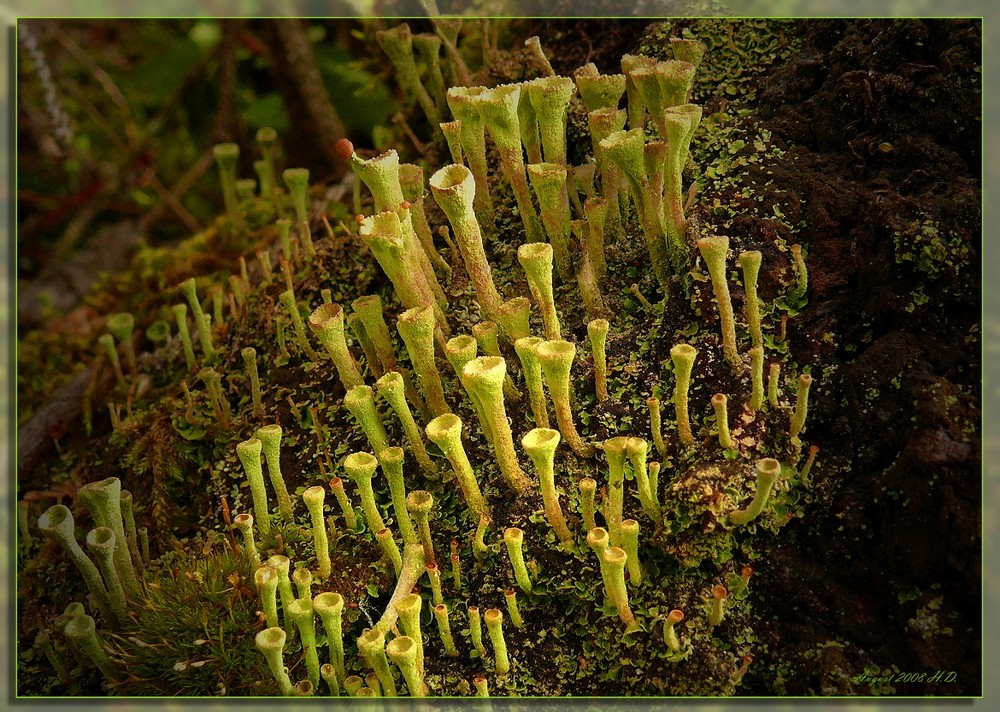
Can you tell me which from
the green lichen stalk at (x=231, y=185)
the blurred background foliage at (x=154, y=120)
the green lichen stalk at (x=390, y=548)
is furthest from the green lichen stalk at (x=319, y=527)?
the blurred background foliage at (x=154, y=120)

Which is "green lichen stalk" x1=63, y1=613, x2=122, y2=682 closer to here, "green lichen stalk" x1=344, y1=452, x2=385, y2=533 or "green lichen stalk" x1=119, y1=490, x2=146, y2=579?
"green lichen stalk" x1=119, y1=490, x2=146, y2=579

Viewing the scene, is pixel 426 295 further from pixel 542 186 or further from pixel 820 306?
pixel 820 306

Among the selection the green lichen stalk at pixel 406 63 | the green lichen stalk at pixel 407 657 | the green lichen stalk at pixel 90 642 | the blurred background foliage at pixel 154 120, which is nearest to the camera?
the green lichen stalk at pixel 407 657

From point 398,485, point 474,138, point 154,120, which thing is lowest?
point 398,485

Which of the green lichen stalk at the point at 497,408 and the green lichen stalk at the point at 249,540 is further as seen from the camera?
the green lichen stalk at the point at 249,540

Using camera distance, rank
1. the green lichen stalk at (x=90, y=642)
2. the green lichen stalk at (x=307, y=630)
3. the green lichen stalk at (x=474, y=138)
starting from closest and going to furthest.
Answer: the green lichen stalk at (x=307, y=630), the green lichen stalk at (x=90, y=642), the green lichen stalk at (x=474, y=138)

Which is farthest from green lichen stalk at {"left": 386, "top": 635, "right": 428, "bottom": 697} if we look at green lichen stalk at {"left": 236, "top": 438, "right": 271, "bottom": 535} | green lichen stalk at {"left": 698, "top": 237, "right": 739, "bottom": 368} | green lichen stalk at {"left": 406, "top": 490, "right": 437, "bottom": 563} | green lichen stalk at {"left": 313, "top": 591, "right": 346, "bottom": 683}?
green lichen stalk at {"left": 698, "top": 237, "right": 739, "bottom": 368}

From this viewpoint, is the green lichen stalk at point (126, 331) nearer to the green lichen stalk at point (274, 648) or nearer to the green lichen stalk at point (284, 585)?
the green lichen stalk at point (284, 585)

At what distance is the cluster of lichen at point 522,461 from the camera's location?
1.42m

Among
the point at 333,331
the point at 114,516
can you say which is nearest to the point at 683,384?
the point at 333,331

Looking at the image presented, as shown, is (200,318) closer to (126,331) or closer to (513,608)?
(126,331)

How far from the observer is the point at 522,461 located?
5.23 ft

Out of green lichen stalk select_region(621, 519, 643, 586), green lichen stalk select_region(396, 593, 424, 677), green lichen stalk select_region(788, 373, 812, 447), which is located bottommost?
green lichen stalk select_region(396, 593, 424, 677)

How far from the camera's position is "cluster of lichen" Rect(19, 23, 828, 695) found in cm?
142
